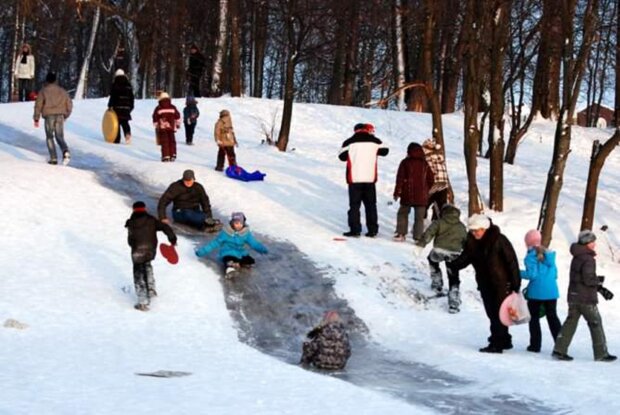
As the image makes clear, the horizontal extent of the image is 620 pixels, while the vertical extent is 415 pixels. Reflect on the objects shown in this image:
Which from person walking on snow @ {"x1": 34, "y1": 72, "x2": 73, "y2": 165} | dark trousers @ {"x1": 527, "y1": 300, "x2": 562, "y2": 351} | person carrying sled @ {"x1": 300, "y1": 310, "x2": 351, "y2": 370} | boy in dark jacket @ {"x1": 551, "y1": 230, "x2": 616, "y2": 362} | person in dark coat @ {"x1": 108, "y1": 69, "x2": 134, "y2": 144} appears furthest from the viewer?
person in dark coat @ {"x1": 108, "y1": 69, "x2": 134, "y2": 144}

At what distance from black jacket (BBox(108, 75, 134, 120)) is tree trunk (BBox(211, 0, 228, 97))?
27.7 ft

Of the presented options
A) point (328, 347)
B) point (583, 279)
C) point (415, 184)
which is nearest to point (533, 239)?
point (583, 279)

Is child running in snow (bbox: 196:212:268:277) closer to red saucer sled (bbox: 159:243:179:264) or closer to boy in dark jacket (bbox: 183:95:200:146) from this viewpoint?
red saucer sled (bbox: 159:243:179:264)

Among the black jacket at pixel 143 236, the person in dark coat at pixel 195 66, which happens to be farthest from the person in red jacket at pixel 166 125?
the person in dark coat at pixel 195 66

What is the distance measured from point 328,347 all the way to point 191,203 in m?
6.77

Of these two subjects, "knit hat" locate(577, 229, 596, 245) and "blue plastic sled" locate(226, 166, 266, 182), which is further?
"blue plastic sled" locate(226, 166, 266, 182)

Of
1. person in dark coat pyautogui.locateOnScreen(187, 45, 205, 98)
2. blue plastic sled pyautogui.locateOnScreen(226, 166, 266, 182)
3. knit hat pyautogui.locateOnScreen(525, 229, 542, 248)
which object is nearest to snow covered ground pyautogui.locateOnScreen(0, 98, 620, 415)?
blue plastic sled pyautogui.locateOnScreen(226, 166, 266, 182)

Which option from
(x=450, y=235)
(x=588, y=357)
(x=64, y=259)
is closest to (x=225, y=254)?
(x=64, y=259)

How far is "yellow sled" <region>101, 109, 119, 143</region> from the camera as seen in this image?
81.6 feet

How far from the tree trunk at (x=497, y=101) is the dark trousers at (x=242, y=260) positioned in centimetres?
674

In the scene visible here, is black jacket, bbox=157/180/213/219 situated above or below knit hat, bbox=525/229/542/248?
below

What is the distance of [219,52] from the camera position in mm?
33594

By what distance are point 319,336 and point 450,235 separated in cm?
451

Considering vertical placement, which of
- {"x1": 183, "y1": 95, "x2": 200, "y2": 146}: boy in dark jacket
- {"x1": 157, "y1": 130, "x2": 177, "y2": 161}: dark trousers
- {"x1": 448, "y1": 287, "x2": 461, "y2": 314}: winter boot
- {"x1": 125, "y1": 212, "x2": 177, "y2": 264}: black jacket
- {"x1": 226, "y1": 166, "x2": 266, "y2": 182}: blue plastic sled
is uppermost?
{"x1": 183, "y1": 95, "x2": 200, "y2": 146}: boy in dark jacket
